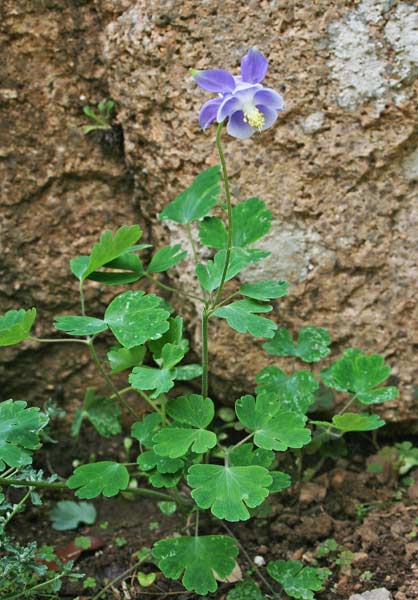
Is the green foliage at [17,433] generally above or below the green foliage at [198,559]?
above

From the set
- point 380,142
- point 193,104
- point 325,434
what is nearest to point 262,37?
point 193,104

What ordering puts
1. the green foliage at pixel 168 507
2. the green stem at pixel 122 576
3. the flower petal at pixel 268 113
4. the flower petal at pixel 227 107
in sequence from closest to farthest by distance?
the flower petal at pixel 227 107
the flower petal at pixel 268 113
the green stem at pixel 122 576
the green foliage at pixel 168 507

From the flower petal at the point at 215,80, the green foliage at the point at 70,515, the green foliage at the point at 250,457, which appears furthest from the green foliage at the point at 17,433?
the flower petal at the point at 215,80

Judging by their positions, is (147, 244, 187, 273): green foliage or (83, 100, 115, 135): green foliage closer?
(147, 244, 187, 273): green foliage

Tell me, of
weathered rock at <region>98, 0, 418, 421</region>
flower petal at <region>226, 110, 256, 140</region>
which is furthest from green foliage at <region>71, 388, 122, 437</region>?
flower petal at <region>226, 110, 256, 140</region>

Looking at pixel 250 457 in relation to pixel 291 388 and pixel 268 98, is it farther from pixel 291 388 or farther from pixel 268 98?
pixel 268 98

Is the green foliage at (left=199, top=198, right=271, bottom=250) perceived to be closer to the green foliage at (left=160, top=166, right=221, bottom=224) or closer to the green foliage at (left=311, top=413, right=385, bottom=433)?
the green foliage at (left=160, top=166, right=221, bottom=224)

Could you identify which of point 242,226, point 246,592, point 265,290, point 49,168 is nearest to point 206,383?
point 265,290

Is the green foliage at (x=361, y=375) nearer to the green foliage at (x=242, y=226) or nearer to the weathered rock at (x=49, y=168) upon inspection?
the green foliage at (x=242, y=226)
